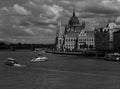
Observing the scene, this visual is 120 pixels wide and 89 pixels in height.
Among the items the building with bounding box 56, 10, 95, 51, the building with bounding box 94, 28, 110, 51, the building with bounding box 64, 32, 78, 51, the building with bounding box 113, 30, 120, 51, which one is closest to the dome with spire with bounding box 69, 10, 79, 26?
the building with bounding box 56, 10, 95, 51

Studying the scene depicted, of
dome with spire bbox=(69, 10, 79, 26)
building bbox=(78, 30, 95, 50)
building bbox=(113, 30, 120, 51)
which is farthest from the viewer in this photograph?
dome with spire bbox=(69, 10, 79, 26)

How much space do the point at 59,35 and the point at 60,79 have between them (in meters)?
153

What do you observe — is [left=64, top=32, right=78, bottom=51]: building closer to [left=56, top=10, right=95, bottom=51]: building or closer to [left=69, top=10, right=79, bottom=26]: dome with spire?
[left=56, top=10, right=95, bottom=51]: building

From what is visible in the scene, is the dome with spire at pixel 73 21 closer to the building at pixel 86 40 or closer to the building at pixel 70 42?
the building at pixel 70 42

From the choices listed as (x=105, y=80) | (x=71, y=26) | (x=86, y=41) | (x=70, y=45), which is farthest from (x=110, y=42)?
(x=105, y=80)

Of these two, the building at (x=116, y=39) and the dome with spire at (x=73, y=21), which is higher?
the dome with spire at (x=73, y=21)

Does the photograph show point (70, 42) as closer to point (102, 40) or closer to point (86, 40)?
point (86, 40)

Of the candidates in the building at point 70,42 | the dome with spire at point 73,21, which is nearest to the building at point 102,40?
the building at point 70,42

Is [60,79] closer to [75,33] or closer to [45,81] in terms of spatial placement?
[45,81]

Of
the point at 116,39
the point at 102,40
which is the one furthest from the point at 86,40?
the point at 116,39

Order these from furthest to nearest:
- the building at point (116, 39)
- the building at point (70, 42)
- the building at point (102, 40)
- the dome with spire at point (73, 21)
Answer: the dome with spire at point (73, 21) < the building at point (70, 42) < the building at point (102, 40) < the building at point (116, 39)

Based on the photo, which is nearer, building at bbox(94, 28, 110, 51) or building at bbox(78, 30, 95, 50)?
building at bbox(94, 28, 110, 51)

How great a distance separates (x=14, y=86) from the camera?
34688mm

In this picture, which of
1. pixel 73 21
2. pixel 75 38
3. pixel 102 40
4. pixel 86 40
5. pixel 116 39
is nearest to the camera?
pixel 116 39
